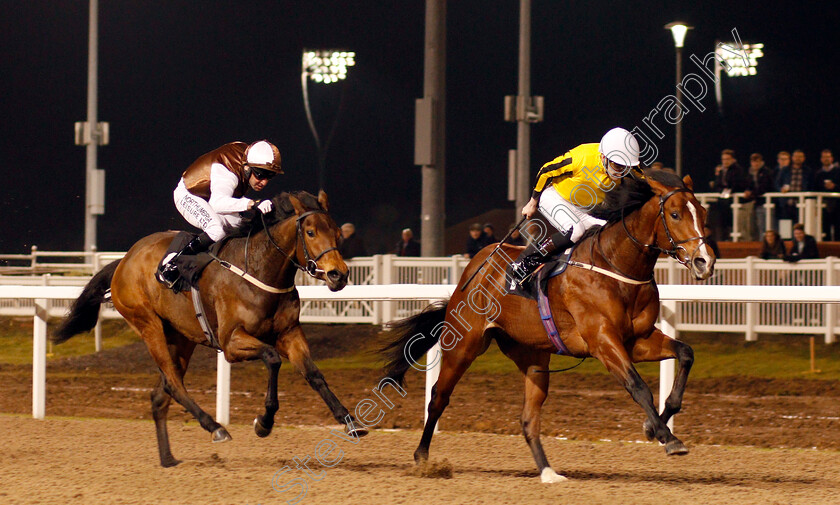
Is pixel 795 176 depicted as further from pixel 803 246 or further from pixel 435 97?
pixel 435 97

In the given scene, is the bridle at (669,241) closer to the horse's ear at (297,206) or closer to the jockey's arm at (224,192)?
the horse's ear at (297,206)

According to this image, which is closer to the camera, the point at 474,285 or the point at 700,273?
the point at 700,273

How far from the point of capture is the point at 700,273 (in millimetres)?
4461

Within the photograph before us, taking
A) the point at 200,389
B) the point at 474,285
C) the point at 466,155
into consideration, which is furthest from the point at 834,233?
the point at 466,155

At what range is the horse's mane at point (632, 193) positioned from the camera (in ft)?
16.1

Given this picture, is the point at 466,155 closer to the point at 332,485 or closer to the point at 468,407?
the point at 468,407

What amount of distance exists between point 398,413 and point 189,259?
2.73 m

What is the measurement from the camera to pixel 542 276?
5.20 m

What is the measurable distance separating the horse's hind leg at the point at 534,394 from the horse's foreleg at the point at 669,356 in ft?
1.87

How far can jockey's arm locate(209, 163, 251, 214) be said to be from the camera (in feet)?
17.7

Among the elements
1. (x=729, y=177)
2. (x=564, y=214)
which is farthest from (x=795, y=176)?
(x=564, y=214)

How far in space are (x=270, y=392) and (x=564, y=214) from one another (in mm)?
1670

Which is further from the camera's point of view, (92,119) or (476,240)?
(92,119)

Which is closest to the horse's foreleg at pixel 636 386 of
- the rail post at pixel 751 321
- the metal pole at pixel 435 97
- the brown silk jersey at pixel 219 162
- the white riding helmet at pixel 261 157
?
the white riding helmet at pixel 261 157
